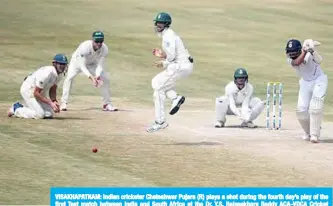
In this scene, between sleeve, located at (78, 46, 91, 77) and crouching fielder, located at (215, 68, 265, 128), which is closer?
crouching fielder, located at (215, 68, 265, 128)

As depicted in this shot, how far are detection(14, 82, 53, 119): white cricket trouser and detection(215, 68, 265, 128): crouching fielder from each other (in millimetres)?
3653

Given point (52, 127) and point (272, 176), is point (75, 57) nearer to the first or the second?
point (52, 127)

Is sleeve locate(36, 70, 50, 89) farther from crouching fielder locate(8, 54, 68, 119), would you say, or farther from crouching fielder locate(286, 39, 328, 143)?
crouching fielder locate(286, 39, 328, 143)

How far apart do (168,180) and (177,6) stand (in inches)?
1218

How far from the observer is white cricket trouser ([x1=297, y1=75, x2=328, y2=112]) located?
71.9 ft

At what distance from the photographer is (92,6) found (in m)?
47.4

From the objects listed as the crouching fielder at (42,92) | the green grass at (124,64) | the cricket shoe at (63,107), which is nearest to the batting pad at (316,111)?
the green grass at (124,64)

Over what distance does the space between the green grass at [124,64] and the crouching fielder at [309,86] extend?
2241 millimetres

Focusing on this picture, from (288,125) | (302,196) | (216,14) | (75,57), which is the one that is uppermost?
(216,14)

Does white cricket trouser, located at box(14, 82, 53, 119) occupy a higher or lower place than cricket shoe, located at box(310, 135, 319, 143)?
higher

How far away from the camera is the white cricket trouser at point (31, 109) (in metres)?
24.5

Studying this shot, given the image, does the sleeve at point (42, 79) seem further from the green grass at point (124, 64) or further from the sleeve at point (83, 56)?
the sleeve at point (83, 56)

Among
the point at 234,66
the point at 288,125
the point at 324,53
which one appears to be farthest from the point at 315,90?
the point at 324,53

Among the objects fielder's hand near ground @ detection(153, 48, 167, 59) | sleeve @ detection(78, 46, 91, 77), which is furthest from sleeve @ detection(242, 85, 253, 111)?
sleeve @ detection(78, 46, 91, 77)
